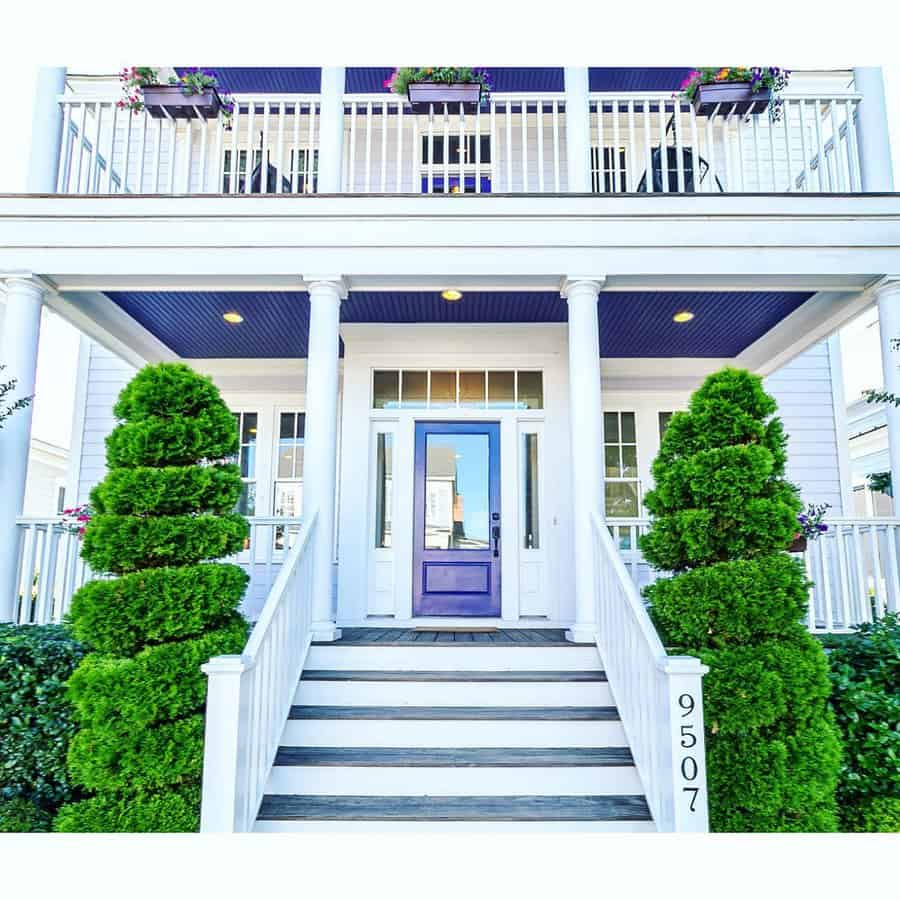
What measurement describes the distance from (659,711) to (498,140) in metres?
7.20

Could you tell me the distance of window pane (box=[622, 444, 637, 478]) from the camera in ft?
23.8

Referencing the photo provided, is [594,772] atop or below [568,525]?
below

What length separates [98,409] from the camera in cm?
773

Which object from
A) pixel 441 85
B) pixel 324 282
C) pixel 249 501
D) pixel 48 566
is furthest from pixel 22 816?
pixel 441 85

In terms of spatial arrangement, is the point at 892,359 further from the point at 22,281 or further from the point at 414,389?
the point at 22,281

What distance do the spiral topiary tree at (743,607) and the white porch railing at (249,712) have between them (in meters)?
2.10

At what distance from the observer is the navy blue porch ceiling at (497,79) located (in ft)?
25.4

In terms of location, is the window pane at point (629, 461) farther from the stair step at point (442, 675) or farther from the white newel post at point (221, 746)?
the white newel post at point (221, 746)

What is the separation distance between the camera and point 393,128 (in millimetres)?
8047

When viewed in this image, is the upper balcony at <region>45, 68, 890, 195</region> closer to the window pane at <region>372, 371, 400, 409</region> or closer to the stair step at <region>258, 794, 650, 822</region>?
the window pane at <region>372, 371, 400, 409</region>

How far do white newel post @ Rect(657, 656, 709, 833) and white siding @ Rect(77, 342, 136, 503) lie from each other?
671 centimetres

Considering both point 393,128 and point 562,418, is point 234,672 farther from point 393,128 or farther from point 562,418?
point 393,128
